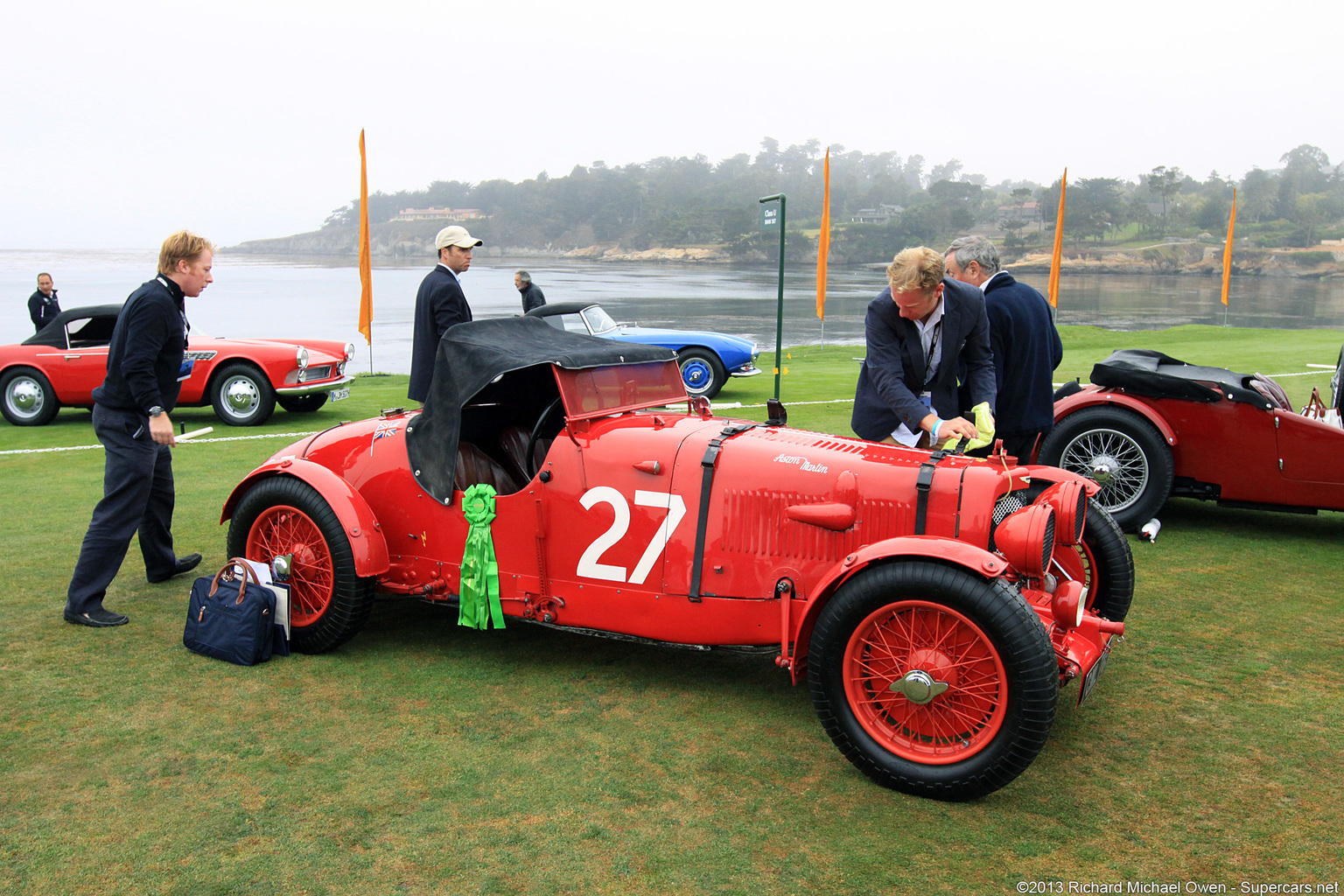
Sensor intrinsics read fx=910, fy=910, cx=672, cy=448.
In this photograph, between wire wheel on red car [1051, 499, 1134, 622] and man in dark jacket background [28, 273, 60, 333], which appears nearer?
wire wheel on red car [1051, 499, 1134, 622]

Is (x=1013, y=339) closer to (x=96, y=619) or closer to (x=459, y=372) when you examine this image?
(x=459, y=372)

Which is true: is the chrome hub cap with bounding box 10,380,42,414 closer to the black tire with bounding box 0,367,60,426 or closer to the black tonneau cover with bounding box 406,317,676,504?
the black tire with bounding box 0,367,60,426

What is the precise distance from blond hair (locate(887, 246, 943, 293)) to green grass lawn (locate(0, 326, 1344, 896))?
1.77 m

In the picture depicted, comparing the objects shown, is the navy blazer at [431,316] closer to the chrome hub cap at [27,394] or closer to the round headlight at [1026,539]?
the round headlight at [1026,539]

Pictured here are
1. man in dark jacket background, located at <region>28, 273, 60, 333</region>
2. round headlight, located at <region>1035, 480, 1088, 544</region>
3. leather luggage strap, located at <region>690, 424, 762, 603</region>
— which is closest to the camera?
round headlight, located at <region>1035, 480, 1088, 544</region>

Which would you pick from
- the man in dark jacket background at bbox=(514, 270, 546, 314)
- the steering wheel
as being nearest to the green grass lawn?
the steering wheel

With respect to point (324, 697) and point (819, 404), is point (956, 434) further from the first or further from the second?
point (819, 404)

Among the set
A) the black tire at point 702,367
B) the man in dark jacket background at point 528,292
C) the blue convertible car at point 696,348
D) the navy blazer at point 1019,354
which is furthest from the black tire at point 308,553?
the man in dark jacket background at point 528,292

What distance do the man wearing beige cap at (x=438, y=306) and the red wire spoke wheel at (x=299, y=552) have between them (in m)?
1.28

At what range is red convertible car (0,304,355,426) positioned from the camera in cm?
1084

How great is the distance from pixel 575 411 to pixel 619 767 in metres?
1.52

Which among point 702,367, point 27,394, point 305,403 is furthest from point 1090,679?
point 27,394

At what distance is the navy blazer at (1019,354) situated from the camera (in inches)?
192

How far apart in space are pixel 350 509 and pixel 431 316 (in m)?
1.77
